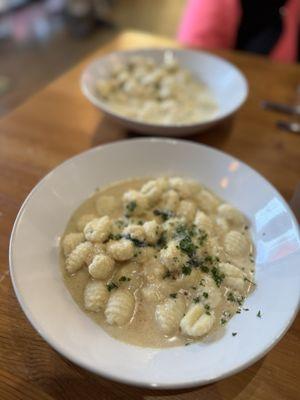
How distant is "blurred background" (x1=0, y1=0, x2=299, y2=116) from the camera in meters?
1.66

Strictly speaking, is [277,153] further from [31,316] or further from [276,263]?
[31,316]

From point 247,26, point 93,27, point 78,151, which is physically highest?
point 247,26

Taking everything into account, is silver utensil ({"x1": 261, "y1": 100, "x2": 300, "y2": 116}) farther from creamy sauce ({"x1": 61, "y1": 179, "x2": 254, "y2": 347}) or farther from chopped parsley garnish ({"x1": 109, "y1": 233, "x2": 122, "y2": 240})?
chopped parsley garnish ({"x1": 109, "y1": 233, "x2": 122, "y2": 240})

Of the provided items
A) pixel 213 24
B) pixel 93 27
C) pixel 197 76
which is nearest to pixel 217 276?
pixel 197 76

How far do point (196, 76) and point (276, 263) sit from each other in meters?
0.82

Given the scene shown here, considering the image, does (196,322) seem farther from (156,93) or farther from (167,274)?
(156,93)

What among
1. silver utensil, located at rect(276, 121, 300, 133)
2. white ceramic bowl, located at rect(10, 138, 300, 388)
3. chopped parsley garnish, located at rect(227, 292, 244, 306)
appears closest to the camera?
white ceramic bowl, located at rect(10, 138, 300, 388)

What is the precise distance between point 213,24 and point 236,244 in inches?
47.6

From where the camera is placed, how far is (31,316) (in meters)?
0.54

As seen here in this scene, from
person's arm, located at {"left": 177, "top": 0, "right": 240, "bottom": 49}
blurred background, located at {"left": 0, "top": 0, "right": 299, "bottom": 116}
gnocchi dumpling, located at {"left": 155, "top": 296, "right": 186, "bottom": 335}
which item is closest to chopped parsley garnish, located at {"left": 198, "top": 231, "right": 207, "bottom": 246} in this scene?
gnocchi dumpling, located at {"left": 155, "top": 296, "right": 186, "bottom": 335}

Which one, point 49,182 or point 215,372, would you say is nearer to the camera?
point 215,372

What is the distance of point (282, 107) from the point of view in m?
1.19

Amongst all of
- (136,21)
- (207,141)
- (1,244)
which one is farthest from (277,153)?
(136,21)

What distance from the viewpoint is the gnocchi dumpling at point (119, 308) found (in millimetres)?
605
